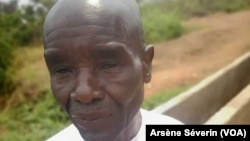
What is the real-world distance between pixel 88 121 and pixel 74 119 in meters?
0.03

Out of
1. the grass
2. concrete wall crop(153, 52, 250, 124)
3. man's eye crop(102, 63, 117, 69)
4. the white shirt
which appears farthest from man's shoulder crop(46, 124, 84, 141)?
the grass

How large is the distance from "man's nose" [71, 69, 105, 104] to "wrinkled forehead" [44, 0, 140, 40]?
0.07 metres

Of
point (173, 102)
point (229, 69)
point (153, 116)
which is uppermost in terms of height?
point (153, 116)

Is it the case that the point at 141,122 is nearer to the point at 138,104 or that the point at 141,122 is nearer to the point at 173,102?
the point at 138,104

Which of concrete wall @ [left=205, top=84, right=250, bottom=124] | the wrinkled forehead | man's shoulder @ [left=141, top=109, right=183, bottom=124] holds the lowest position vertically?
concrete wall @ [left=205, top=84, right=250, bottom=124]

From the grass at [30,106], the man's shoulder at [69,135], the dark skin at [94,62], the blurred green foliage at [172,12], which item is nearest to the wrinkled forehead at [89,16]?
the dark skin at [94,62]

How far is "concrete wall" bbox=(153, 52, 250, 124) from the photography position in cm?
199

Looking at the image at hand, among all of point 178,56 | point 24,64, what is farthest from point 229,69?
point 178,56

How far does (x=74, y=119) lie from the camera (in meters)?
0.60

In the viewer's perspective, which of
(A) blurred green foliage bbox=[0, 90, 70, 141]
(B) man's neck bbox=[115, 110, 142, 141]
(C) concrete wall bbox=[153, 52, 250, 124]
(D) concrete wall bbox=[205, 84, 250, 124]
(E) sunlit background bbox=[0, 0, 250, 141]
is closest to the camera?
(B) man's neck bbox=[115, 110, 142, 141]

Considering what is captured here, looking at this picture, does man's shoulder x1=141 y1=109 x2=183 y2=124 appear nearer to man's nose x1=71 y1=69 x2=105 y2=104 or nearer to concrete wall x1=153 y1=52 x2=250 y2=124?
man's nose x1=71 y1=69 x2=105 y2=104

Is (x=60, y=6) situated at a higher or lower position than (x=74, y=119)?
higher

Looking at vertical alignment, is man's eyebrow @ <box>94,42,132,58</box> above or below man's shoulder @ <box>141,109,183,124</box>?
above

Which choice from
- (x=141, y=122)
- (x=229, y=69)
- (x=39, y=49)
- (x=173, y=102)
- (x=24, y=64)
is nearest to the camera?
(x=141, y=122)
